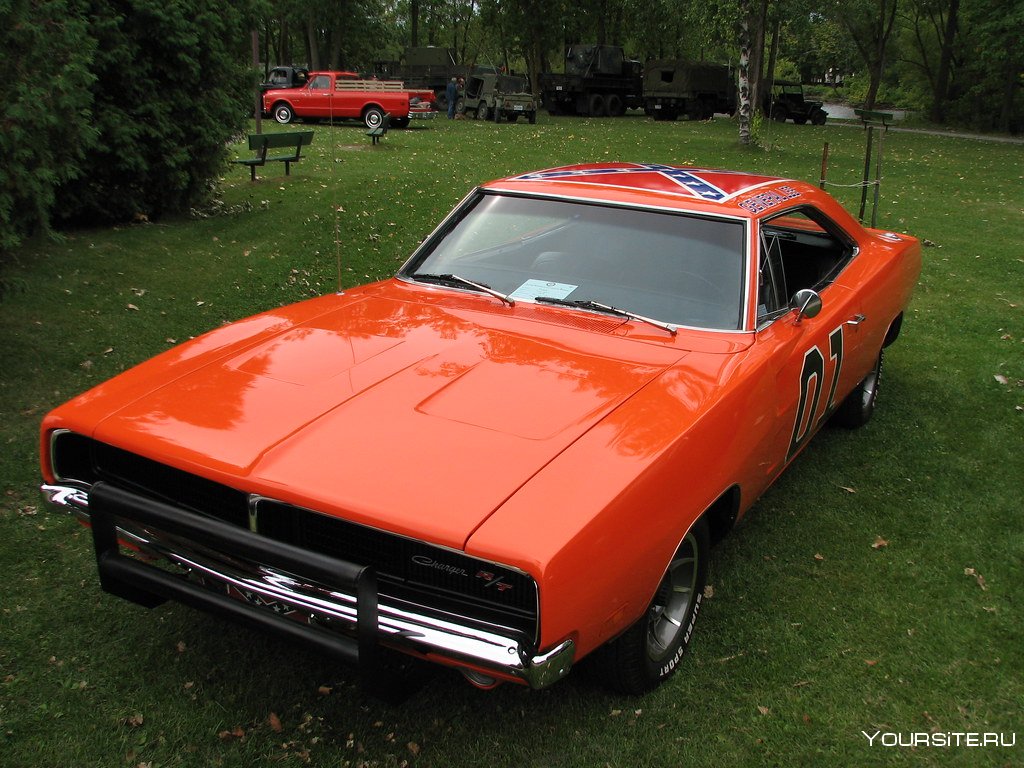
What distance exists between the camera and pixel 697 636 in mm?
3385

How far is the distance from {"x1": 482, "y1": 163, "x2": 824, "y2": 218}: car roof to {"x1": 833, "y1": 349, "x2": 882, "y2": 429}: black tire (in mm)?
1189

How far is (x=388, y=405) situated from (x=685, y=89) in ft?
109

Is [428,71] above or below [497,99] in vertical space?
above

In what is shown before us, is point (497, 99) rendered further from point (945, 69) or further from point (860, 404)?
point (860, 404)

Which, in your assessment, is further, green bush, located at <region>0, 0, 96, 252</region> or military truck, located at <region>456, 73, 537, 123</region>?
military truck, located at <region>456, 73, 537, 123</region>

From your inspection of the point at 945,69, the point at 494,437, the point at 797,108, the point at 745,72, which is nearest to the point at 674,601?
the point at 494,437

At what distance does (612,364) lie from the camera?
3238 mm

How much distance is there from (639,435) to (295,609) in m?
1.15

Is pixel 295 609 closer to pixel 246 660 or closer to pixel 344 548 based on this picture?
pixel 344 548

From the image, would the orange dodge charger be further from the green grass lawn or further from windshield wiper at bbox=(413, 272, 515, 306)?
the green grass lawn

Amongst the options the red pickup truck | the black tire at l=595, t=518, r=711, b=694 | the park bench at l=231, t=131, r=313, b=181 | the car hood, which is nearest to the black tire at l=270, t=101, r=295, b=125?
the red pickup truck

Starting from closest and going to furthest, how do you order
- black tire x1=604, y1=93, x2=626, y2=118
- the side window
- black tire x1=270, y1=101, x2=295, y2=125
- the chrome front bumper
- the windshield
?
the chrome front bumper, the windshield, the side window, black tire x1=270, y1=101, x2=295, y2=125, black tire x1=604, y1=93, x2=626, y2=118

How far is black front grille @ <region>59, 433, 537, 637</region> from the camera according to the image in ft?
7.76

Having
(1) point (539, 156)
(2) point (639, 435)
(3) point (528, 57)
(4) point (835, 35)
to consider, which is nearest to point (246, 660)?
(2) point (639, 435)
